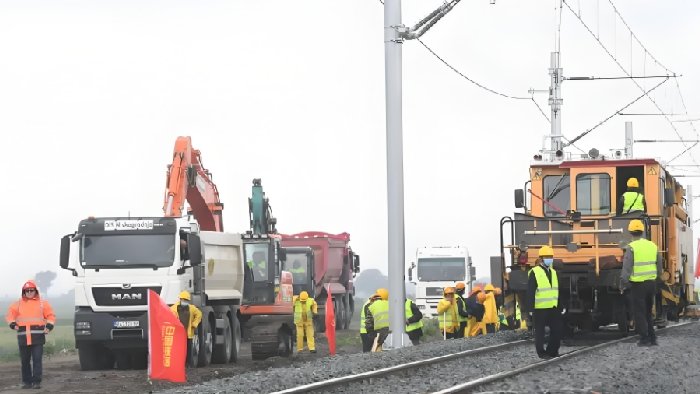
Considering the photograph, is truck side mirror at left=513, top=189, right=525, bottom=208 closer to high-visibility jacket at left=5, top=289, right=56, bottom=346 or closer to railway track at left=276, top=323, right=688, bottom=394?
railway track at left=276, top=323, right=688, bottom=394

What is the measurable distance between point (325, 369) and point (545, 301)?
3.36 m

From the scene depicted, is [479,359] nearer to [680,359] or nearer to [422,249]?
[680,359]

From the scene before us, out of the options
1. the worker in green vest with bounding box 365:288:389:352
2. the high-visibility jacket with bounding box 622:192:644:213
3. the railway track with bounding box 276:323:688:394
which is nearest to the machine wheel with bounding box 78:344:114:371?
the worker in green vest with bounding box 365:288:389:352

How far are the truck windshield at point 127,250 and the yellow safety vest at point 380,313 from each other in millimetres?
4464

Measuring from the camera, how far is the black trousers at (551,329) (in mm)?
19016

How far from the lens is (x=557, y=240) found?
22750 mm

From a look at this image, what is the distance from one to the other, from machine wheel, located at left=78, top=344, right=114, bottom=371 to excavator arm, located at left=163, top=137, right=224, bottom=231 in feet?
11.2

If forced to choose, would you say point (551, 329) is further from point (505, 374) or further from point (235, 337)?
point (235, 337)

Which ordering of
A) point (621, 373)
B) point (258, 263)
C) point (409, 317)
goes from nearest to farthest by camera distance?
point (621, 373) → point (409, 317) → point (258, 263)

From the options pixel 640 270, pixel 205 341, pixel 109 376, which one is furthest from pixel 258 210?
pixel 640 270

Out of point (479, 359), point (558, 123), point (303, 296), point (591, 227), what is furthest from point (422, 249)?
point (479, 359)

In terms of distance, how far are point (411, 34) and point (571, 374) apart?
12.1m

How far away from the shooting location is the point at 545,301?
18906 millimetres

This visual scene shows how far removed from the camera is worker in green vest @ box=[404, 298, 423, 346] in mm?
27391
